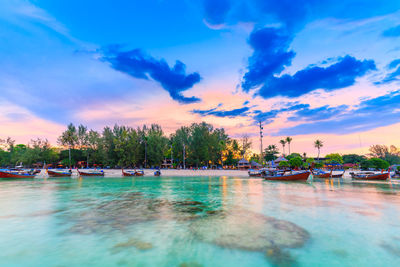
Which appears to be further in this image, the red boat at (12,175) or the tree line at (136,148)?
the tree line at (136,148)

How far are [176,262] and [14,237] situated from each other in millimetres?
6405

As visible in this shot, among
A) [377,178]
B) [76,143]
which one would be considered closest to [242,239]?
[377,178]

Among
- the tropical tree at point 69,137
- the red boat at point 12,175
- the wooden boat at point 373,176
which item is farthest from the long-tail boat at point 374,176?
the tropical tree at point 69,137

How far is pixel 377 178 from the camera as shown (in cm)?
3409

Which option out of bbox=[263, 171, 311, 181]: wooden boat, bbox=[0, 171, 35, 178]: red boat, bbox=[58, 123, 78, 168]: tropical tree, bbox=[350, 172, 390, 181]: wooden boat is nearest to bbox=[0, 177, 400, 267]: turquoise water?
bbox=[263, 171, 311, 181]: wooden boat

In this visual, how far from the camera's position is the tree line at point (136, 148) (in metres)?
61.9

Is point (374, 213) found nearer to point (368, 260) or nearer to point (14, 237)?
point (368, 260)

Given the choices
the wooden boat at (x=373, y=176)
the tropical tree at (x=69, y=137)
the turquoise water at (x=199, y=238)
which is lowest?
the wooden boat at (x=373, y=176)

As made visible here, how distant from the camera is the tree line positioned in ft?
203

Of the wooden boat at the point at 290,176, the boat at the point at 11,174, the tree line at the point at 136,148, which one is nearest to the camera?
the wooden boat at the point at 290,176

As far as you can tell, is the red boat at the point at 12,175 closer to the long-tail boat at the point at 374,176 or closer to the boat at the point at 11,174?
the boat at the point at 11,174

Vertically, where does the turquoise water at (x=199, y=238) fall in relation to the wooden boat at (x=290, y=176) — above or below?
above

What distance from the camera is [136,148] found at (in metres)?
61.6

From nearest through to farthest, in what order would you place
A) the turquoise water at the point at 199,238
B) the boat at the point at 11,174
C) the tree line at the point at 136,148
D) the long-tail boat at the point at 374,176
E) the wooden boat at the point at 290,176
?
1. the turquoise water at the point at 199,238
2. the wooden boat at the point at 290,176
3. the long-tail boat at the point at 374,176
4. the boat at the point at 11,174
5. the tree line at the point at 136,148
